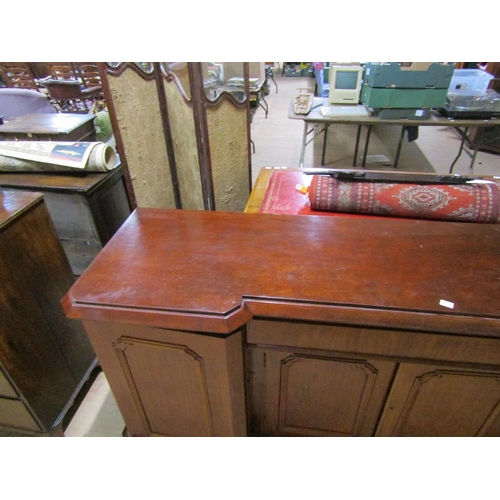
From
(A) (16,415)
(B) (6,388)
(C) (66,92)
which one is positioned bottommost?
(A) (16,415)

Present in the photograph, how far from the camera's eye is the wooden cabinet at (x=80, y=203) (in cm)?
142

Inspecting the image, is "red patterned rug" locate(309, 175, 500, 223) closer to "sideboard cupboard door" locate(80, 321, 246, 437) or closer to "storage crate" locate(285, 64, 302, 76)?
"sideboard cupboard door" locate(80, 321, 246, 437)

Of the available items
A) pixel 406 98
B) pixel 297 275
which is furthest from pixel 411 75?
pixel 297 275

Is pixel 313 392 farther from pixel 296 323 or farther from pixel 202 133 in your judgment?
pixel 202 133

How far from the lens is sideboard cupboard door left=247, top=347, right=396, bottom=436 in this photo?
0.81 metres

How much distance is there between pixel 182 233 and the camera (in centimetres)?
90

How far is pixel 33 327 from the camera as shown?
41.9 inches

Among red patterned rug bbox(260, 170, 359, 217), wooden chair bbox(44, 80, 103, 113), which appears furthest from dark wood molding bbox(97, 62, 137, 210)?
wooden chair bbox(44, 80, 103, 113)

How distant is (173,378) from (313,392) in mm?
381

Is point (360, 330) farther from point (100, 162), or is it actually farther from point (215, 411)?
point (100, 162)

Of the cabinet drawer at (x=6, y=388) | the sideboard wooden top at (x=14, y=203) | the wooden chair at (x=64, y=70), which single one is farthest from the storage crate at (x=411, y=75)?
the wooden chair at (x=64, y=70)

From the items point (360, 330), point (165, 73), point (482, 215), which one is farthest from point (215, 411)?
point (165, 73)

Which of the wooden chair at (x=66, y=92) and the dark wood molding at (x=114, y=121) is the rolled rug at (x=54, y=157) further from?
the wooden chair at (x=66, y=92)

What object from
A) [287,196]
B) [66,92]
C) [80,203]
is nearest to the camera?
[80,203]
